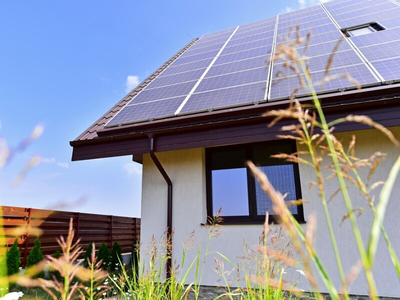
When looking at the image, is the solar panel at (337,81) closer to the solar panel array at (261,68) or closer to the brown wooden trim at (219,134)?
the solar panel array at (261,68)

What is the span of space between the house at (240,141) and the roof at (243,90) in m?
0.02

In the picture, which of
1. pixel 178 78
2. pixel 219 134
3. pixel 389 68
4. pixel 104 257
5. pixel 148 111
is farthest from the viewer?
pixel 104 257

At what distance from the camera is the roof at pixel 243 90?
3.96 meters

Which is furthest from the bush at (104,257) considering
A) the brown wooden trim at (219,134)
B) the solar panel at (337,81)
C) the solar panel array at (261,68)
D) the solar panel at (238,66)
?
the solar panel at (337,81)

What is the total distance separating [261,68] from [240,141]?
190cm

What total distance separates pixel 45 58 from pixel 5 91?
4239 millimetres

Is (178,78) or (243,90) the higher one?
(178,78)

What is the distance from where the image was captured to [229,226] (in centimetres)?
467

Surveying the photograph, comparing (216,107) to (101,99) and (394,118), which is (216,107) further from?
(101,99)

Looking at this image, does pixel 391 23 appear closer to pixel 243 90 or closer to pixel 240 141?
pixel 243 90

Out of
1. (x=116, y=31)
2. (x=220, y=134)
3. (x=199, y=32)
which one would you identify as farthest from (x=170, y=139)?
(x=199, y=32)

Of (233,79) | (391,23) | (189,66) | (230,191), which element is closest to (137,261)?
(230,191)

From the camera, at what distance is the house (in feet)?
12.8

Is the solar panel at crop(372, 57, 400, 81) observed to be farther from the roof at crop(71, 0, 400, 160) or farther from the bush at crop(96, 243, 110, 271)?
the bush at crop(96, 243, 110, 271)
